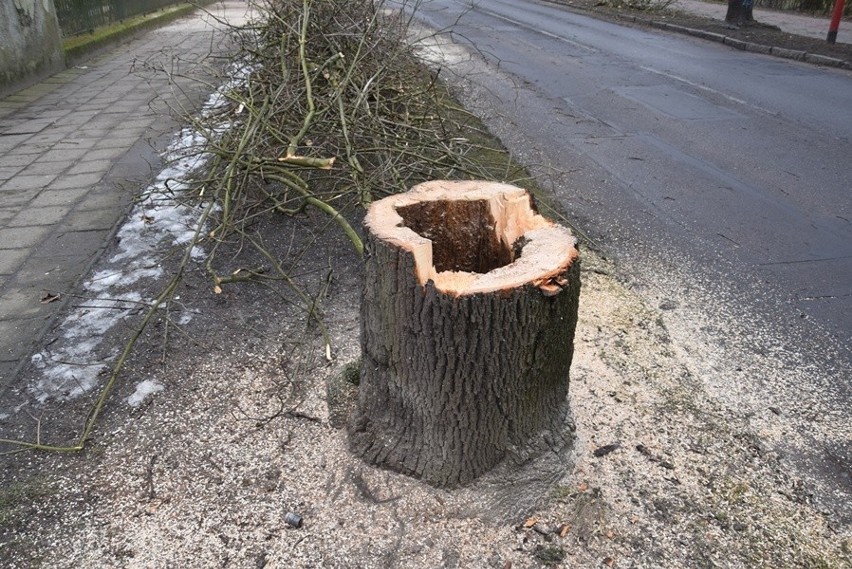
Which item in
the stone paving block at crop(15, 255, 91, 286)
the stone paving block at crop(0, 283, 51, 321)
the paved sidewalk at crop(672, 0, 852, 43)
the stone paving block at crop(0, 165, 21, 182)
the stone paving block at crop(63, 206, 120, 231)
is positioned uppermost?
the paved sidewalk at crop(672, 0, 852, 43)

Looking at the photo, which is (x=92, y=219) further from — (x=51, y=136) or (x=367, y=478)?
(x=367, y=478)

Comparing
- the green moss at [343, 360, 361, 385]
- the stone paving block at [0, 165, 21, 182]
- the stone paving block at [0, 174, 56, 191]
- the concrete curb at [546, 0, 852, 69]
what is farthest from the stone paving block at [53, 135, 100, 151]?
the concrete curb at [546, 0, 852, 69]

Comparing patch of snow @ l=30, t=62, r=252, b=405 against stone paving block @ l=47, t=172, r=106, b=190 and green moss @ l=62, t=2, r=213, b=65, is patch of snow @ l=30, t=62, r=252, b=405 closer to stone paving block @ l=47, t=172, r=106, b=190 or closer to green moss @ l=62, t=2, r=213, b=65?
stone paving block @ l=47, t=172, r=106, b=190

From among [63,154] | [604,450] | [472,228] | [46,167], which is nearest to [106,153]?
[63,154]

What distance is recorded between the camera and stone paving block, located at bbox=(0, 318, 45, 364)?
300 centimetres

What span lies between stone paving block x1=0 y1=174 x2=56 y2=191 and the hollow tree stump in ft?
13.1

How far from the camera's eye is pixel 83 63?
10164 mm

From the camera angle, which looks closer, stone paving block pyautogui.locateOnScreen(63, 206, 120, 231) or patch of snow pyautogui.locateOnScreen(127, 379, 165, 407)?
patch of snow pyautogui.locateOnScreen(127, 379, 165, 407)

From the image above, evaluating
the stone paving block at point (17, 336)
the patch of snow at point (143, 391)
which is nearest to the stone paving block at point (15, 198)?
the stone paving block at point (17, 336)

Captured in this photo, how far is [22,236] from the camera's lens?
13.7ft

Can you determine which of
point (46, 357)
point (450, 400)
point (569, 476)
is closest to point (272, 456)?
point (450, 400)

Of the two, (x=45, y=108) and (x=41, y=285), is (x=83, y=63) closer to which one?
(x=45, y=108)

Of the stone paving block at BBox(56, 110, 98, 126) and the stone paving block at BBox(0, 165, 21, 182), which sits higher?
the stone paving block at BBox(56, 110, 98, 126)

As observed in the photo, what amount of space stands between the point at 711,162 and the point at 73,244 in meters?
5.05
